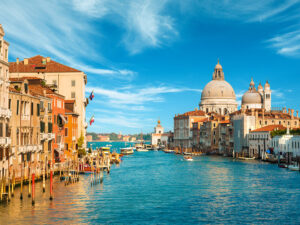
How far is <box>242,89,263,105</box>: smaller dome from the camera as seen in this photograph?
134625mm

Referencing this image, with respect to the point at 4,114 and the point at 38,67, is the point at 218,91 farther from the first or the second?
the point at 4,114

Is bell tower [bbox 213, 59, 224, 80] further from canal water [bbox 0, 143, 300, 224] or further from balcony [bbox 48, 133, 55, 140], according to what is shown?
balcony [bbox 48, 133, 55, 140]

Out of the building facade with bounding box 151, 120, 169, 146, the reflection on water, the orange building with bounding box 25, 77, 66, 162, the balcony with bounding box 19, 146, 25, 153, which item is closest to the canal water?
the reflection on water

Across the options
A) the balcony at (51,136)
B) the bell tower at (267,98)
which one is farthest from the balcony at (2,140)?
the bell tower at (267,98)

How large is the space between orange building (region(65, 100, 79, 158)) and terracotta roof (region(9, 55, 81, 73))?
10.1 metres

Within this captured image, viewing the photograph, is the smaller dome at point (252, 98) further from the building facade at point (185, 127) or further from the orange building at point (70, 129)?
the orange building at point (70, 129)

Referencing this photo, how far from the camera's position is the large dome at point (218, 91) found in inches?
6102

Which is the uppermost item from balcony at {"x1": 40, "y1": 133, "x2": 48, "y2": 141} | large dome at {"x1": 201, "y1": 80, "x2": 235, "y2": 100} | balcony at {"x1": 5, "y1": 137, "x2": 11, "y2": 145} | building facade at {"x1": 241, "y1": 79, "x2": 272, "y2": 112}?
large dome at {"x1": 201, "y1": 80, "x2": 235, "y2": 100}

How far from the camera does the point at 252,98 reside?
5315 inches

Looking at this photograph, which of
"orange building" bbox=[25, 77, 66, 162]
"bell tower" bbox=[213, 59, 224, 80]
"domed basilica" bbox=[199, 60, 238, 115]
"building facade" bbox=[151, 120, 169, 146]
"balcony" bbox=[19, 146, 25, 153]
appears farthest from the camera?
"building facade" bbox=[151, 120, 169, 146]

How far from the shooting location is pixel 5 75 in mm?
28406

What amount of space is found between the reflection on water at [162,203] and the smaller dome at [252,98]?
314 ft

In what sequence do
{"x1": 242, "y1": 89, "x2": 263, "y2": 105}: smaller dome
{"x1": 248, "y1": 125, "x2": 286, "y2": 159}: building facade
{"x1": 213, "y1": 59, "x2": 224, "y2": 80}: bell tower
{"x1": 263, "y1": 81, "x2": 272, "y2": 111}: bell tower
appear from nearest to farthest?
{"x1": 248, "y1": 125, "x2": 286, "y2": 159}: building facade → {"x1": 263, "y1": 81, "x2": 272, "y2": 111}: bell tower → {"x1": 242, "y1": 89, "x2": 263, "y2": 105}: smaller dome → {"x1": 213, "y1": 59, "x2": 224, "y2": 80}: bell tower

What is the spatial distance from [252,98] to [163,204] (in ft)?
362
